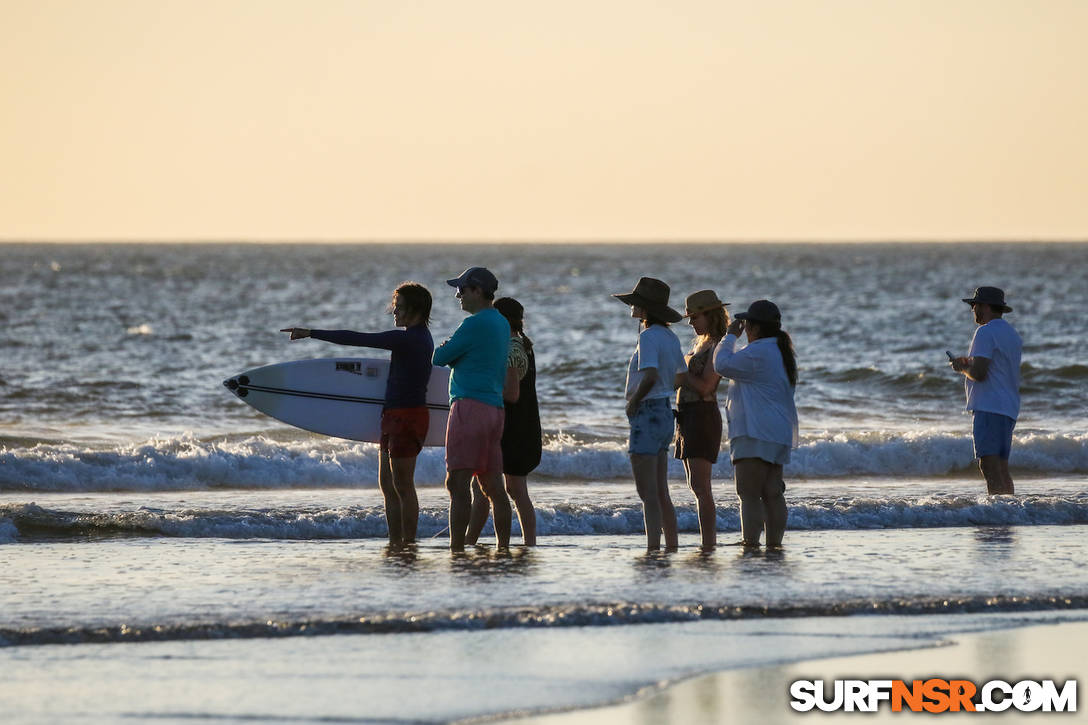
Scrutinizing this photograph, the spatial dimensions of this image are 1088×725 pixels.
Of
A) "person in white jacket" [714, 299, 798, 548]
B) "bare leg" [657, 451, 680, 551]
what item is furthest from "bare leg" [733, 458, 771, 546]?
"bare leg" [657, 451, 680, 551]

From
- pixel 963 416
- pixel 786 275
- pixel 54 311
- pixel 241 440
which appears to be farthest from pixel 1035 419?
pixel 786 275

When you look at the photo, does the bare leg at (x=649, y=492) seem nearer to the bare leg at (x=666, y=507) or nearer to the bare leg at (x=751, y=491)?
the bare leg at (x=666, y=507)

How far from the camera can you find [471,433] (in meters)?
7.91

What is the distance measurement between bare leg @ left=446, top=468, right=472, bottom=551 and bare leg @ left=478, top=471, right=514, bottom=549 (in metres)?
0.10

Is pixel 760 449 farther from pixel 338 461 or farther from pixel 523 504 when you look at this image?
pixel 338 461

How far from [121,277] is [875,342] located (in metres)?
50.3

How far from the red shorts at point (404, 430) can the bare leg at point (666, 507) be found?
1.38 meters

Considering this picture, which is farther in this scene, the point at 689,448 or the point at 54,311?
the point at 54,311

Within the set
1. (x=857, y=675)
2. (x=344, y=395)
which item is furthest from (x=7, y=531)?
(x=857, y=675)

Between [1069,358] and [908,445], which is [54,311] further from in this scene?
[908,445]

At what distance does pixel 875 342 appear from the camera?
104 feet

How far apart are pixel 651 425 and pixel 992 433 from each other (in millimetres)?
3269

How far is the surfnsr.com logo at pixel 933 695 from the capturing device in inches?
200

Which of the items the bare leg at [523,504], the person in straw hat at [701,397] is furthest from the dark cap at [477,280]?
the bare leg at [523,504]
